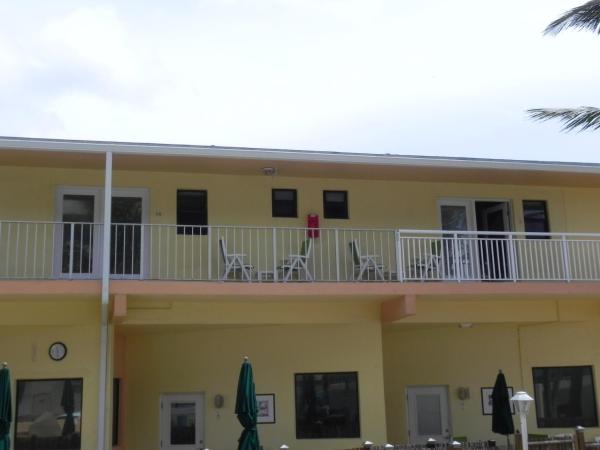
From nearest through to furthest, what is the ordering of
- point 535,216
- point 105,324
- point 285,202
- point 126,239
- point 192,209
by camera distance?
point 105,324 → point 126,239 → point 192,209 → point 285,202 → point 535,216

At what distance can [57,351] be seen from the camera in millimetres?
13594

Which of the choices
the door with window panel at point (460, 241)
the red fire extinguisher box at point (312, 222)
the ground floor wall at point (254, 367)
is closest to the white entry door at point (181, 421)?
the ground floor wall at point (254, 367)

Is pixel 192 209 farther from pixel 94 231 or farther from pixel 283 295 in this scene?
pixel 283 295

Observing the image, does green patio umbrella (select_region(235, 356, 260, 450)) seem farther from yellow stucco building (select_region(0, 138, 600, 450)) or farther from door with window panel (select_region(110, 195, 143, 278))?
door with window panel (select_region(110, 195, 143, 278))

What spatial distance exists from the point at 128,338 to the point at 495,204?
8017 mm

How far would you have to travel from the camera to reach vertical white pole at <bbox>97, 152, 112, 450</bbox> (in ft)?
41.7

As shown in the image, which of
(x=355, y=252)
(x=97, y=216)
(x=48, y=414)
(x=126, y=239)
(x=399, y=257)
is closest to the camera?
(x=48, y=414)

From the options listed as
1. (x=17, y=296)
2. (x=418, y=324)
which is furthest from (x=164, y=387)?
(x=418, y=324)

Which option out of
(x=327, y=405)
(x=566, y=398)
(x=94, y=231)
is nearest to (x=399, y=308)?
(x=327, y=405)

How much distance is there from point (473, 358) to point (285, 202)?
16.8ft

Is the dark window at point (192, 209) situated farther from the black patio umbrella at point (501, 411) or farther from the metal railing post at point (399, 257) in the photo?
the black patio umbrella at point (501, 411)

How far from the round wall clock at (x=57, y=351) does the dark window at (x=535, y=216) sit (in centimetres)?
955

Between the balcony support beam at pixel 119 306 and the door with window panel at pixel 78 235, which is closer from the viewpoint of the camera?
the balcony support beam at pixel 119 306

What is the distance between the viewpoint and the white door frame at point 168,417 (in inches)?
594
